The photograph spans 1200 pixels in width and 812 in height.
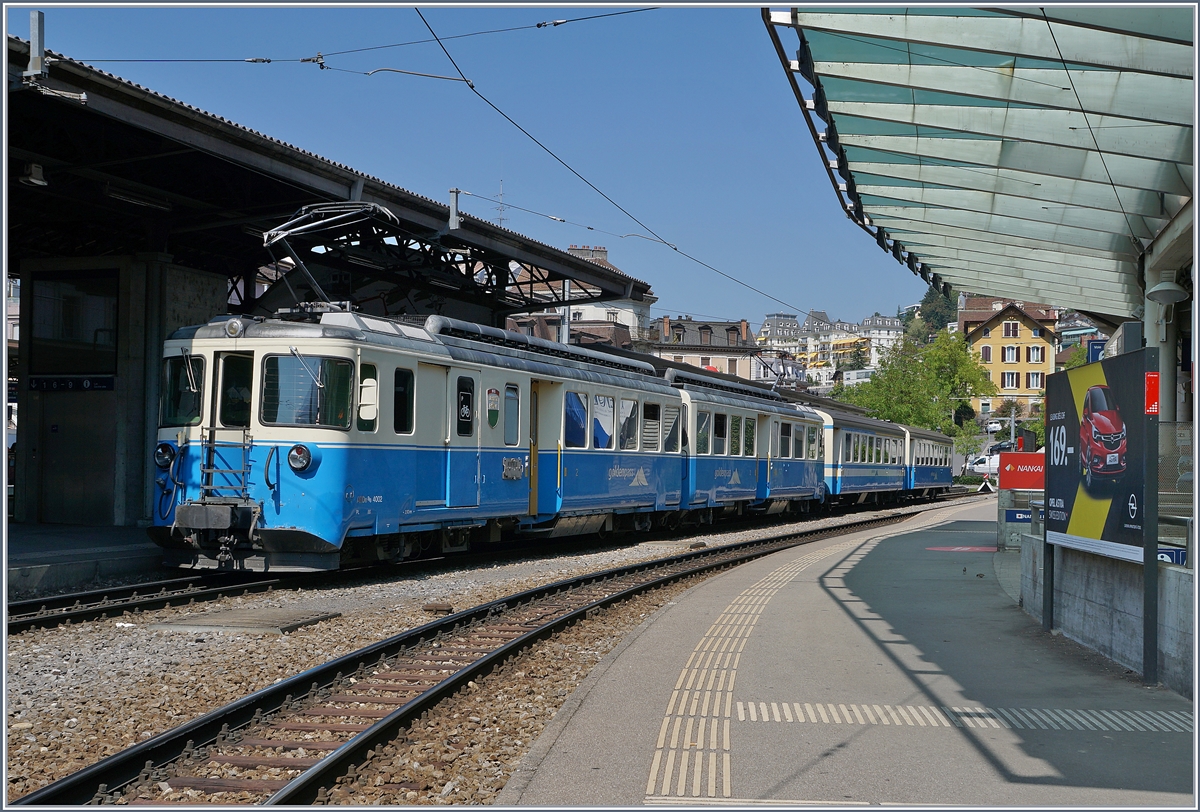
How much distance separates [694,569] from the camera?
1489 centimetres

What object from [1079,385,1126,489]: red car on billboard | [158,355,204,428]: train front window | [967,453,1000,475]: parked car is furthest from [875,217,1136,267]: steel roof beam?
[967,453,1000,475]: parked car

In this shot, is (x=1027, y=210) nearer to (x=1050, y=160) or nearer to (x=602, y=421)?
(x=1050, y=160)

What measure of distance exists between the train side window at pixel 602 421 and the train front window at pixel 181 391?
672 centimetres

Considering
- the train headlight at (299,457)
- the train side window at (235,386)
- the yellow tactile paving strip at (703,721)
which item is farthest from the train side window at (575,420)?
the yellow tactile paving strip at (703,721)

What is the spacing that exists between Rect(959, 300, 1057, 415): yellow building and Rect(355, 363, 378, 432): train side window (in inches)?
3382

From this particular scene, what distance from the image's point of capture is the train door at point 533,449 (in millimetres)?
15750

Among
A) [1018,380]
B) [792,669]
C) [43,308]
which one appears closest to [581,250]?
[1018,380]

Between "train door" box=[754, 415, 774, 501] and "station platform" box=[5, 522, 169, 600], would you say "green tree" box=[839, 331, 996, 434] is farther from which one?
"station platform" box=[5, 522, 169, 600]

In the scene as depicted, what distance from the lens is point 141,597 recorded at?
1106cm

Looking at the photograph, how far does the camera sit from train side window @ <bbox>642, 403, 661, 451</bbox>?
19.2 m

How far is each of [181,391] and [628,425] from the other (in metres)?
8.18

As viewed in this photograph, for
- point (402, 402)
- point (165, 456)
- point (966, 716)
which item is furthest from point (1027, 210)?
point (165, 456)

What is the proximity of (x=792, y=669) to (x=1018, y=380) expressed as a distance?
306ft

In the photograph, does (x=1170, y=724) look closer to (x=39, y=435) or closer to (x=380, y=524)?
(x=380, y=524)
